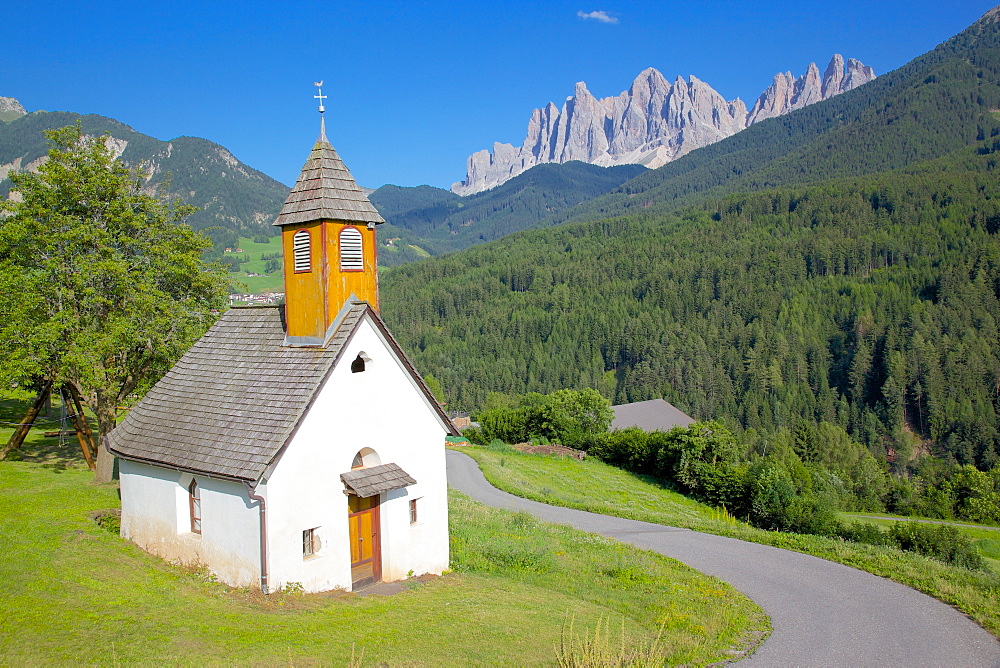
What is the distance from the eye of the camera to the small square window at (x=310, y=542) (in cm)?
1436

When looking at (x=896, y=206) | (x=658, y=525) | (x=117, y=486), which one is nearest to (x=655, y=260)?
(x=896, y=206)

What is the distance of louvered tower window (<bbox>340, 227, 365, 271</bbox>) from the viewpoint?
16.1 meters

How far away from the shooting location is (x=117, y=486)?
21.3m

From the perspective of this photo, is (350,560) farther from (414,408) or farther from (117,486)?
(117,486)

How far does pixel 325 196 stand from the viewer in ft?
52.7

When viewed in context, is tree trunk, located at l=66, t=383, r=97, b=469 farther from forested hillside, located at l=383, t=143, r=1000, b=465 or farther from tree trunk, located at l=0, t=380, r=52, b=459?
forested hillside, located at l=383, t=143, r=1000, b=465

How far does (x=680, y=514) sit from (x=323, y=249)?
84.5 ft

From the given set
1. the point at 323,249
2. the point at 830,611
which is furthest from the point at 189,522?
the point at 830,611

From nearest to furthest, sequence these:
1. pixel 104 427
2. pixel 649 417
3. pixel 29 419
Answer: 1. pixel 104 427
2. pixel 29 419
3. pixel 649 417

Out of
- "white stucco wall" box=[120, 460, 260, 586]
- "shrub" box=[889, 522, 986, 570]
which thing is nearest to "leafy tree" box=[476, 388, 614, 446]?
"shrub" box=[889, 522, 986, 570]

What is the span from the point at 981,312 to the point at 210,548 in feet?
476

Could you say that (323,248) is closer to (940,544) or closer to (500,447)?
(940,544)

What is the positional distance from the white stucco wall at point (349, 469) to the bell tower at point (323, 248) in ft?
3.46

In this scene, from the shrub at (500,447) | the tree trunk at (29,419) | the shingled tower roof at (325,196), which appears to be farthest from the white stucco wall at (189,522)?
the shrub at (500,447)
